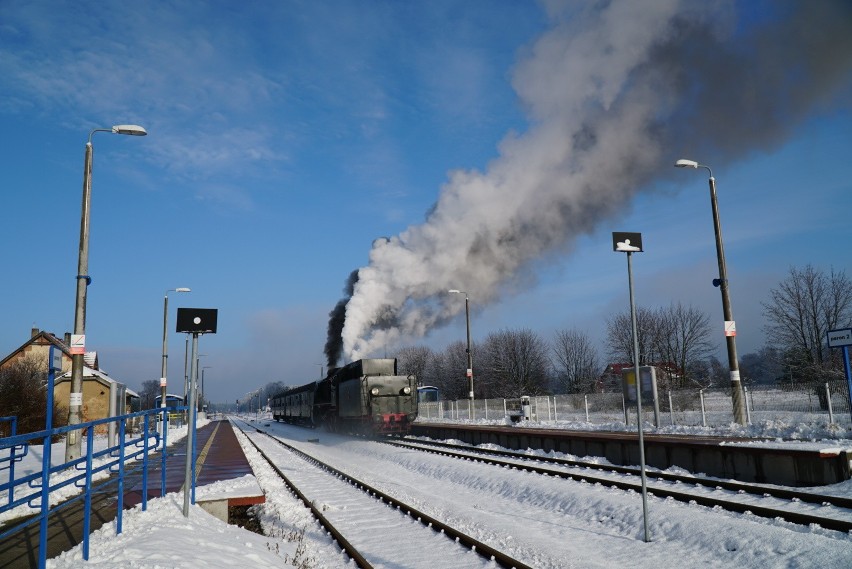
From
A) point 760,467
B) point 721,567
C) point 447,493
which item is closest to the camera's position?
point 721,567

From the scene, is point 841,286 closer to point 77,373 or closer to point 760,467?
point 760,467

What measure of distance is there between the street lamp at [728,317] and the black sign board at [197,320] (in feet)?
46.3

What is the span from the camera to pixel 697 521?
28.1 feet

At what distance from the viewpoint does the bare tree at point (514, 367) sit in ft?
200

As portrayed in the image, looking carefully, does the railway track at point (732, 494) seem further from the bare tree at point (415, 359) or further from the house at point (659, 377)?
the bare tree at point (415, 359)

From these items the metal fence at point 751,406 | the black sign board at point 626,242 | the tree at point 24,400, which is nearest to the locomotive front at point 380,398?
the metal fence at point 751,406

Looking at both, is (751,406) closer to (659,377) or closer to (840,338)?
(840,338)

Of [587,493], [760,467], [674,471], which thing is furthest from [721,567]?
[674,471]

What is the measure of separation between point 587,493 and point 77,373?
1115cm

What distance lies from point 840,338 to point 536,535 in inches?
357

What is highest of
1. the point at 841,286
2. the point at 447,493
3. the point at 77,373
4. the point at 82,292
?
the point at 841,286

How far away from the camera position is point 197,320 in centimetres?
950

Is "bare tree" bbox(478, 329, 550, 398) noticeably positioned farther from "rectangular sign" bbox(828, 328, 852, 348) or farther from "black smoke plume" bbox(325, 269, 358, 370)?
"rectangular sign" bbox(828, 328, 852, 348)

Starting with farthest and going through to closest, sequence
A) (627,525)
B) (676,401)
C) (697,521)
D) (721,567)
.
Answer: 1. (676,401)
2. (627,525)
3. (697,521)
4. (721,567)
